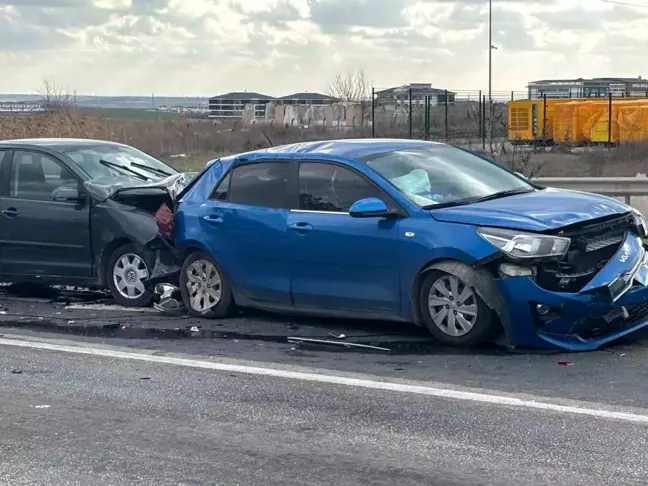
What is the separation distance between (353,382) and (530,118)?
3710 centimetres

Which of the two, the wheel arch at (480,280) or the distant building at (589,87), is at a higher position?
the distant building at (589,87)

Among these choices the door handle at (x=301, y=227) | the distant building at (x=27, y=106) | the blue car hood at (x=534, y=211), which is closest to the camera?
the blue car hood at (x=534, y=211)

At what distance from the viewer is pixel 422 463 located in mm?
5121

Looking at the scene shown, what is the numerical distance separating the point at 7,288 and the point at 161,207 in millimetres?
3114

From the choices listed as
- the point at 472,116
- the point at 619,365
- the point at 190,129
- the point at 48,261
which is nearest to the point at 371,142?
the point at 619,365

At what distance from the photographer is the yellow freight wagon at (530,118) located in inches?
1608

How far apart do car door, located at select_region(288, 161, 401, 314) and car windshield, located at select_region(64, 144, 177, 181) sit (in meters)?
2.97

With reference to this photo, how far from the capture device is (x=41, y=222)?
10.5 meters

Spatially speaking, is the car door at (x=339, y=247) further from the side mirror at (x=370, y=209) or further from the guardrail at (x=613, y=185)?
the guardrail at (x=613, y=185)

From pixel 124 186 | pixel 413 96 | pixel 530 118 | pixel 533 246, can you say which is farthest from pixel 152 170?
pixel 530 118

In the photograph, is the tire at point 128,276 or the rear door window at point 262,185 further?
the tire at point 128,276

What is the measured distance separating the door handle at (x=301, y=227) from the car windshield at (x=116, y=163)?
3006mm

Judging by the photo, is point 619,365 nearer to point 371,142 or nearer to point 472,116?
point 371,142

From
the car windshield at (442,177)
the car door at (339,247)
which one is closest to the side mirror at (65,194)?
the car door at (339,247)
